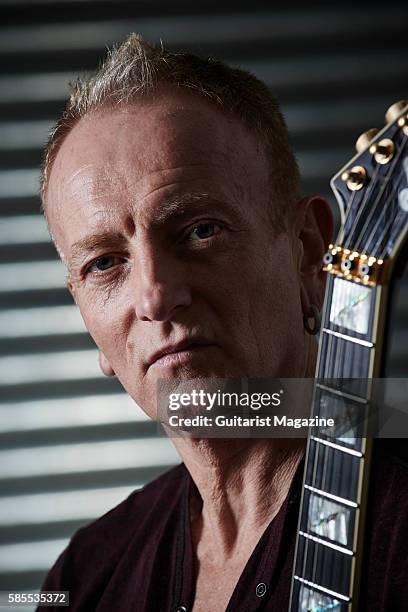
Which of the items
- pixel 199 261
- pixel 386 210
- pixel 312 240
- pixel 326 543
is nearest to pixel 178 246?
pixel 199 261

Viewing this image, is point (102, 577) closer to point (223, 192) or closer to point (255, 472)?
point (255, 472)

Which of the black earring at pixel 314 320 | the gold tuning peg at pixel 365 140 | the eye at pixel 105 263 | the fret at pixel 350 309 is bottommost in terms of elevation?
the fret at pixel 350 309

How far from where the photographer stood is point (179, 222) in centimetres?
125

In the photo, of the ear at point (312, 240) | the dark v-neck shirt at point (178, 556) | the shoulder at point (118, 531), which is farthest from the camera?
the shoulder at point (118, 531)

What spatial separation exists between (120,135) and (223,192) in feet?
0.59

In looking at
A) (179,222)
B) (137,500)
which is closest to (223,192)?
(179,222)

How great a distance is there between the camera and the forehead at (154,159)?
125cm

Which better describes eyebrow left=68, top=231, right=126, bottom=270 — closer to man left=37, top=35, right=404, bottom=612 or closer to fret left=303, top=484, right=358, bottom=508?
man left=37, top=35, right=404, bottom=612

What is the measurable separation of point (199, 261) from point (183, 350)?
143 mm

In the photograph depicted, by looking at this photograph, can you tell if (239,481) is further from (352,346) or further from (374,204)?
(374,204)

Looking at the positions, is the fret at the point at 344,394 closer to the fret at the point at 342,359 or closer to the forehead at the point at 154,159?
the fret at the point at 342,359

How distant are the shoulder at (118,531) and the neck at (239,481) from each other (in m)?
0.17

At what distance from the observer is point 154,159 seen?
4.10 ft

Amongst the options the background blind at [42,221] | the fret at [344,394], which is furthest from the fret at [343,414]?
the background blind at [42,221]
